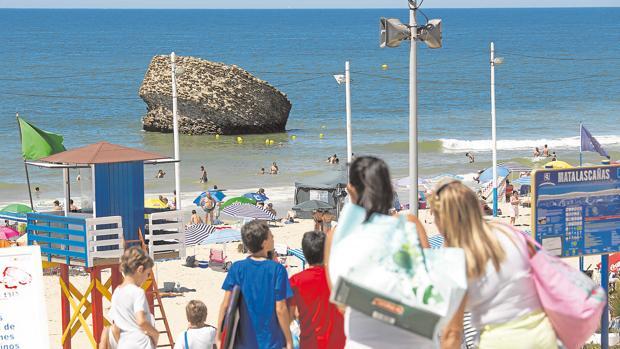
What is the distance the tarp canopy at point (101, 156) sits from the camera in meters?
12.1

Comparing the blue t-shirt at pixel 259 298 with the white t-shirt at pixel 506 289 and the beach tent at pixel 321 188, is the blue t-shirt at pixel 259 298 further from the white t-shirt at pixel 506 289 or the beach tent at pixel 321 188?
the beach tent at pixel 321 188

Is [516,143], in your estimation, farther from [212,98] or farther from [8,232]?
[8,232]

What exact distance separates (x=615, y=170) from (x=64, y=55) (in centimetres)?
12412

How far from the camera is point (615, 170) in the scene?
721cm

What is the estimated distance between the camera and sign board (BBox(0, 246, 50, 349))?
7609mm

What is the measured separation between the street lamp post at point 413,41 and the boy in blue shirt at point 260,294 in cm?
556

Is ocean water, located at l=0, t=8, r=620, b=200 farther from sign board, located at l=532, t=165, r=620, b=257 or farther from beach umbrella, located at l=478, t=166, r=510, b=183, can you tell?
sign board, located at l=532, t=165, r=620, b=257

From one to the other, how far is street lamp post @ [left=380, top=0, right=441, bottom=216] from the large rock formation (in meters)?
43.5

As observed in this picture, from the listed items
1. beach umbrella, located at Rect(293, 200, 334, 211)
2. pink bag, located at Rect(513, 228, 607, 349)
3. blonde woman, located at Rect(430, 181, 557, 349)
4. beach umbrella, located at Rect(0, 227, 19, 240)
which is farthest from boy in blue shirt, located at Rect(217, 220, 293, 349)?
beach umbrella, located at Rect(293, 200, 334, 211)

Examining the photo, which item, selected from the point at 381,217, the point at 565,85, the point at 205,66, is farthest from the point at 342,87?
the point at 381,217

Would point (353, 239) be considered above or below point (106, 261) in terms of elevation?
above

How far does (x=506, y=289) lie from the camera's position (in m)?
3.90

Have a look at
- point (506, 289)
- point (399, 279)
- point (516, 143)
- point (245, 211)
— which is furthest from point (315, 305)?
point (516, 143)

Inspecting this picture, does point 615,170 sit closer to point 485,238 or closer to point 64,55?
point 485,238
